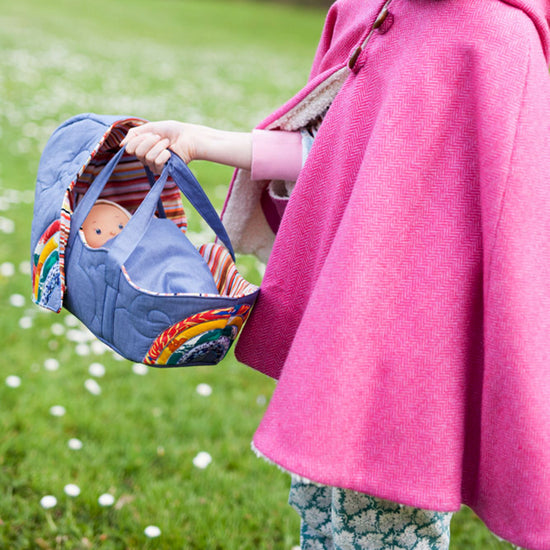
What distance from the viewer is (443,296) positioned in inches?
53.2

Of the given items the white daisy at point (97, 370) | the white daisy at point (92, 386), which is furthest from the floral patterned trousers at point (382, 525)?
the white daisy at point (97, 370)

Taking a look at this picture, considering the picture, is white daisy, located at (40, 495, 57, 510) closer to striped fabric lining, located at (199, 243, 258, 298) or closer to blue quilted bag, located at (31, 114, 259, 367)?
blue quilted bag, located at (31, 114, 259, 367)

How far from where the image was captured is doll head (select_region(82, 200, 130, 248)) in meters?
1.66

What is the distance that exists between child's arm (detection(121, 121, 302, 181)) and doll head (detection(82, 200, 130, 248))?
0.13 metres

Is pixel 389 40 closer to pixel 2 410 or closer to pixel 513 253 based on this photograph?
pixel 513 253

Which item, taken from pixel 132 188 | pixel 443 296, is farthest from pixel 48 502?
pixel 443 296

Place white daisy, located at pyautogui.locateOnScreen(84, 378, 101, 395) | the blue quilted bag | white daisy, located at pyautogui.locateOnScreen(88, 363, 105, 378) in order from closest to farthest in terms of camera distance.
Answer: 1. the blue quilted bag
2. white daisy, located at pyautogui.locateOnScreen(84, 378, 101, 395)
3. white daisy, located at pyautogui.locateOnScreen(88, 363, 105, 378)

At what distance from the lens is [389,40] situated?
1.46m

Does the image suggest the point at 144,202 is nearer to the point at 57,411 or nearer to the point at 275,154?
the point at 275,154

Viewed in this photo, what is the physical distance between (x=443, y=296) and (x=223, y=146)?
2.16 ft

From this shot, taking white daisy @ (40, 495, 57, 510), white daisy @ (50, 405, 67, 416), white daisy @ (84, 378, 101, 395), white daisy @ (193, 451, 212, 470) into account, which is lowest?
white daisy @ (84, 378, 101, 395)

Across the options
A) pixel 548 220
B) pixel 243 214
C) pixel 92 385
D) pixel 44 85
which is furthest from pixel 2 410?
pixel 44 85

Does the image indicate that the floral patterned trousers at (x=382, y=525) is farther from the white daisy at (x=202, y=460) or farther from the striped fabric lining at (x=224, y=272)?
the white daisy at (x=202, y=460)

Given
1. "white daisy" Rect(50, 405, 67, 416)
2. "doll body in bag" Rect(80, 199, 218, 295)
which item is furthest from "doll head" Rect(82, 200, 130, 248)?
"white daisy" Rect(50, 405, 67, 416)
